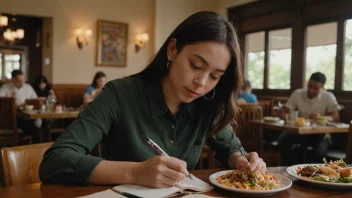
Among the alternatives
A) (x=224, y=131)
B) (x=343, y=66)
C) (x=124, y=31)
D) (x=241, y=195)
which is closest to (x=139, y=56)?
(x=124, y=31)

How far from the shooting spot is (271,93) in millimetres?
6363

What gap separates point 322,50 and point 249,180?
4952 millimetres

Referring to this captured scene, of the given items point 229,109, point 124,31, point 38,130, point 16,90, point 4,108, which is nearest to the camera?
point 229,109

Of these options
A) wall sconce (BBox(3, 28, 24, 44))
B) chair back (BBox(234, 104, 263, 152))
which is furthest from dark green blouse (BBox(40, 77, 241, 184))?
wall sconce (BBox(3, 28, 24, 44))

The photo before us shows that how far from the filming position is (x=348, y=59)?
16.6ft

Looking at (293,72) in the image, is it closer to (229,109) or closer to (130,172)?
(229,109)

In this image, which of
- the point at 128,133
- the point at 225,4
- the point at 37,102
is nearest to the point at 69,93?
the point at 37,102

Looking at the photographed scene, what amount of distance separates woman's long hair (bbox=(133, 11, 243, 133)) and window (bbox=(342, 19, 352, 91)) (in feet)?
13.8

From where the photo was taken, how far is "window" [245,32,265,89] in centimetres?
667

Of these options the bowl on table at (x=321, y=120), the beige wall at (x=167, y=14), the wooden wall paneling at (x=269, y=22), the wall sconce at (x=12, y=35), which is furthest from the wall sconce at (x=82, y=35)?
the bowl on table at (x=321, y=120)

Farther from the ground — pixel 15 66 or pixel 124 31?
pixel 124 31

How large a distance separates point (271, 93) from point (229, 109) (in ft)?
16.9

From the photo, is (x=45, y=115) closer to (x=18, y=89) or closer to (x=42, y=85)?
(x=18, y=89)

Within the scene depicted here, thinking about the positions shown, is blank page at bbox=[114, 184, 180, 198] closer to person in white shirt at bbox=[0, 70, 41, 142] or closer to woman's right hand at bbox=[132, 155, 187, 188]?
woman's right hand at bbox=[132, 155, 187, 188]
